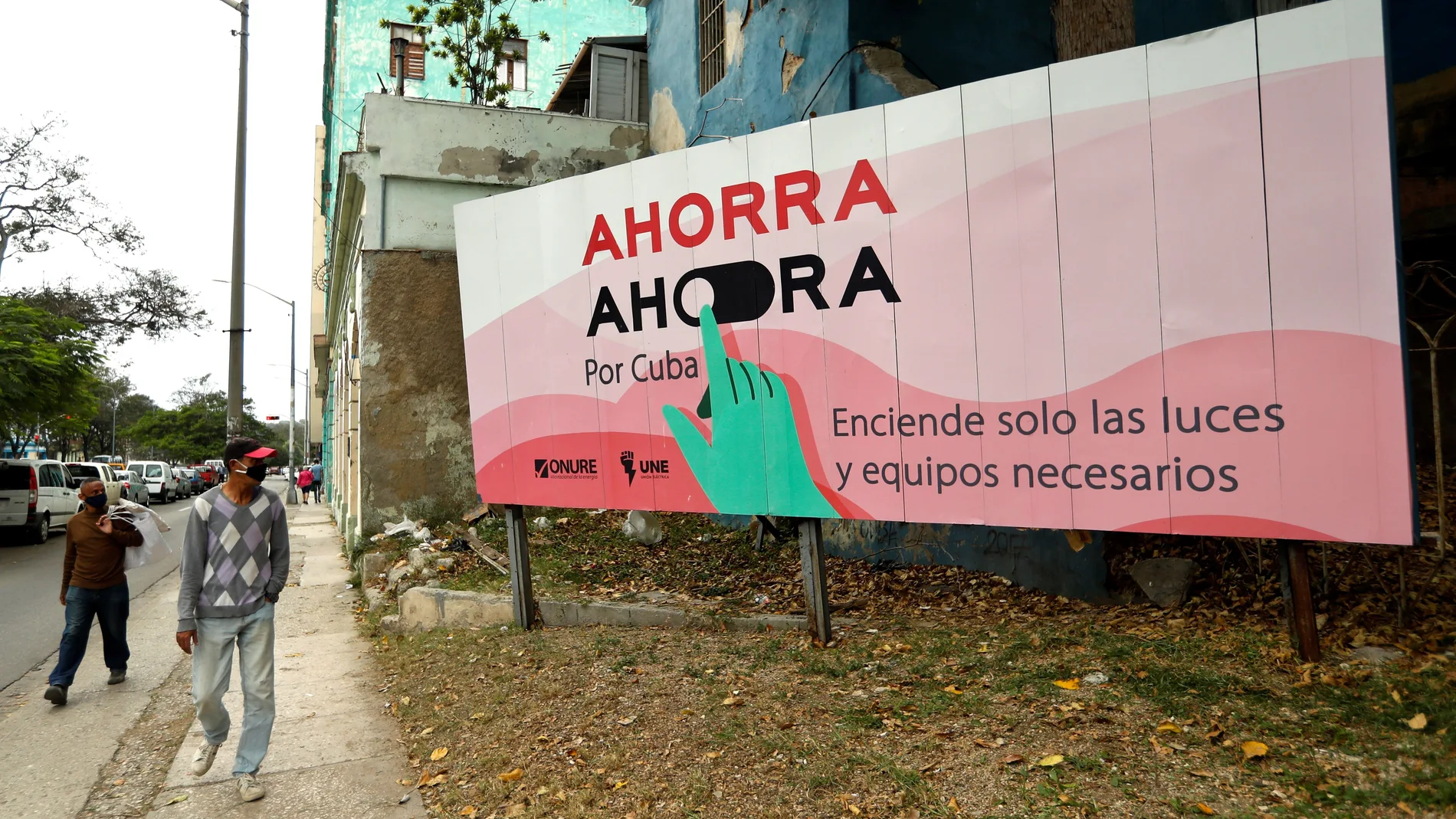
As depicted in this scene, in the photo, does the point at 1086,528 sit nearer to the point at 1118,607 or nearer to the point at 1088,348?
the point at 1088,348

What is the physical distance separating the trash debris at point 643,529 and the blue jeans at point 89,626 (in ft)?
15.1

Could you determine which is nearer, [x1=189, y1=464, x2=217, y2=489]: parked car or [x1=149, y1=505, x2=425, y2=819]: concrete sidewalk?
[x1=149, y1=505, x2=425, y2=819]: concrete sidewalk

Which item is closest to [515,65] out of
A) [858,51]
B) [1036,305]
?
[858,51]

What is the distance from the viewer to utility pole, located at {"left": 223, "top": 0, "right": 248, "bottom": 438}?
1291 cm

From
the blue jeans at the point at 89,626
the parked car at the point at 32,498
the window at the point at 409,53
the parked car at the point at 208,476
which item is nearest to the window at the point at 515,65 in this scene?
the window at the point at 409,53

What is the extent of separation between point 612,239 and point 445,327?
20.8 ft

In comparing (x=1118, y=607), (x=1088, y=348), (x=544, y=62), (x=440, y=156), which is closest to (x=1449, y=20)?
(x=1118, y=607)

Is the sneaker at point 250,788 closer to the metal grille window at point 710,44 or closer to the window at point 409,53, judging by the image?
the metal grille window at point 710,44

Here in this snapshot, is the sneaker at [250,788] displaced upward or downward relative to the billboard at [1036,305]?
downward

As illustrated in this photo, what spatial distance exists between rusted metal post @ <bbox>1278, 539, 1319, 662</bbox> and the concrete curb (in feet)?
8.88

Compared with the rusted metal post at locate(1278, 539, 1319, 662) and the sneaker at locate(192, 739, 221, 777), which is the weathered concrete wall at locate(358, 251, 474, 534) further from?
the rusted metal post at locate(1278, 539, 1319, 662)

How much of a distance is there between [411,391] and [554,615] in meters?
5.52

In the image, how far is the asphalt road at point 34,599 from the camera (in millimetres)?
8203

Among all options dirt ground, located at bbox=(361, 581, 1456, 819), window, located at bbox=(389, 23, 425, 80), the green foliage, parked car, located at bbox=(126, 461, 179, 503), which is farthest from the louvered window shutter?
the green foliage
